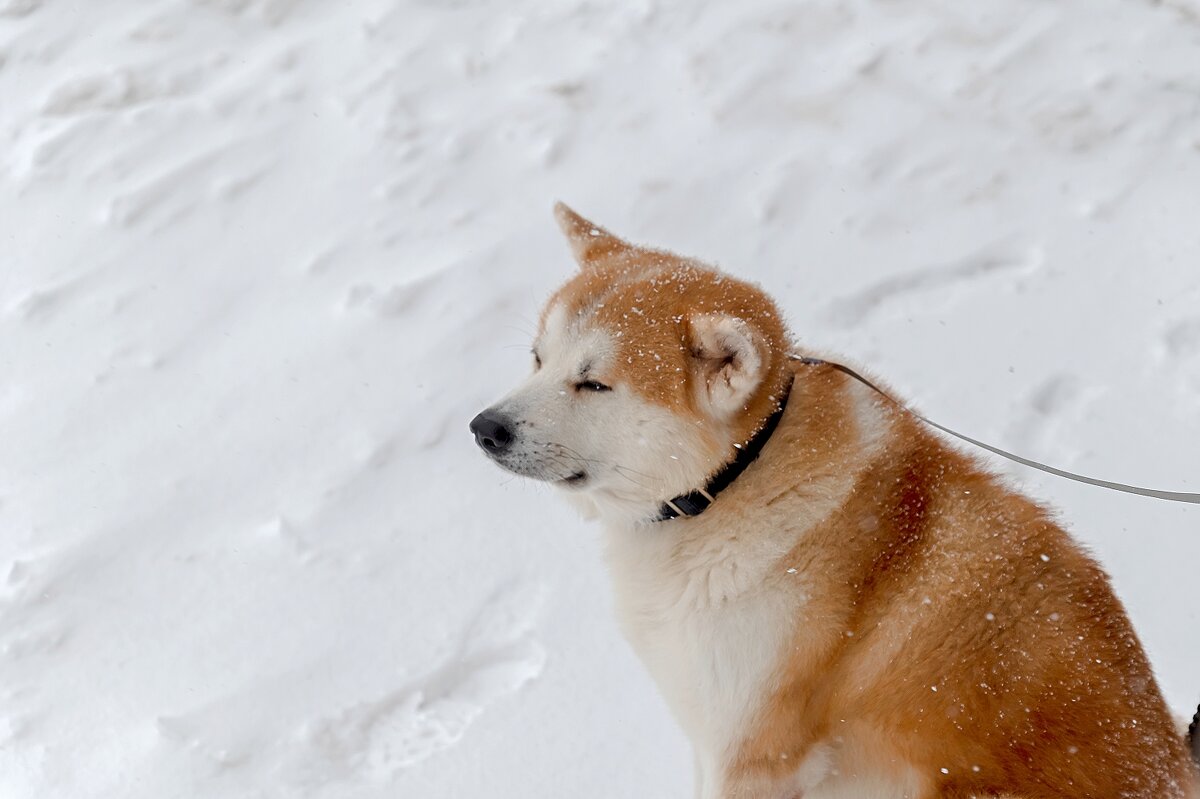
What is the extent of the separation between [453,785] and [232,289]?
2754 millimetres

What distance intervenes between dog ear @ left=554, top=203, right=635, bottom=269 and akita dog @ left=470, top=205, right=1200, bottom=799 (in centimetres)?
35

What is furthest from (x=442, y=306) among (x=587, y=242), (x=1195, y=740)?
(x=1195, y=740)

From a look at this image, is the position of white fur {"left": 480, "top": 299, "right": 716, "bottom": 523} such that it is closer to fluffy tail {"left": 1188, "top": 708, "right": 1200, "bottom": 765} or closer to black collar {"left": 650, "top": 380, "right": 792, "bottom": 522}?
black collar {"left": 650, "top": 380, "right": 792, "bottom": 522}

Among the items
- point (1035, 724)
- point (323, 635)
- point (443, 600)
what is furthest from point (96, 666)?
point (1035, 724)

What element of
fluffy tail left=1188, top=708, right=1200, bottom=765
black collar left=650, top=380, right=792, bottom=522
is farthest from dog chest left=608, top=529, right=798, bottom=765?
fluffy tail left=1188, top=708, right=1200, bottom=765

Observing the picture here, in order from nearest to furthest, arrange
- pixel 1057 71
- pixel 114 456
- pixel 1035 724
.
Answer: pixel 1035 724, pixel 114 456, pixel 1057 71

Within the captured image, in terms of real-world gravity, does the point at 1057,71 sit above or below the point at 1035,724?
below

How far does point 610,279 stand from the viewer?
266 cm

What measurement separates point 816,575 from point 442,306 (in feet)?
8.80

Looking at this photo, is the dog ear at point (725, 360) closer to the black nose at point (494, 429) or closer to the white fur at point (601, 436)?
the white fur at point (601, 436)

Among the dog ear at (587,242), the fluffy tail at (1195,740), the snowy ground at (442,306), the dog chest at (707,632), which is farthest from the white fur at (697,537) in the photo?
the snowy ground at (442,306)

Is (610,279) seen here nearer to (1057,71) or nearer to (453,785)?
(453,785)

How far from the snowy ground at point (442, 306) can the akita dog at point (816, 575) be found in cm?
95

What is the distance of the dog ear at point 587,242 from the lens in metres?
2.99
